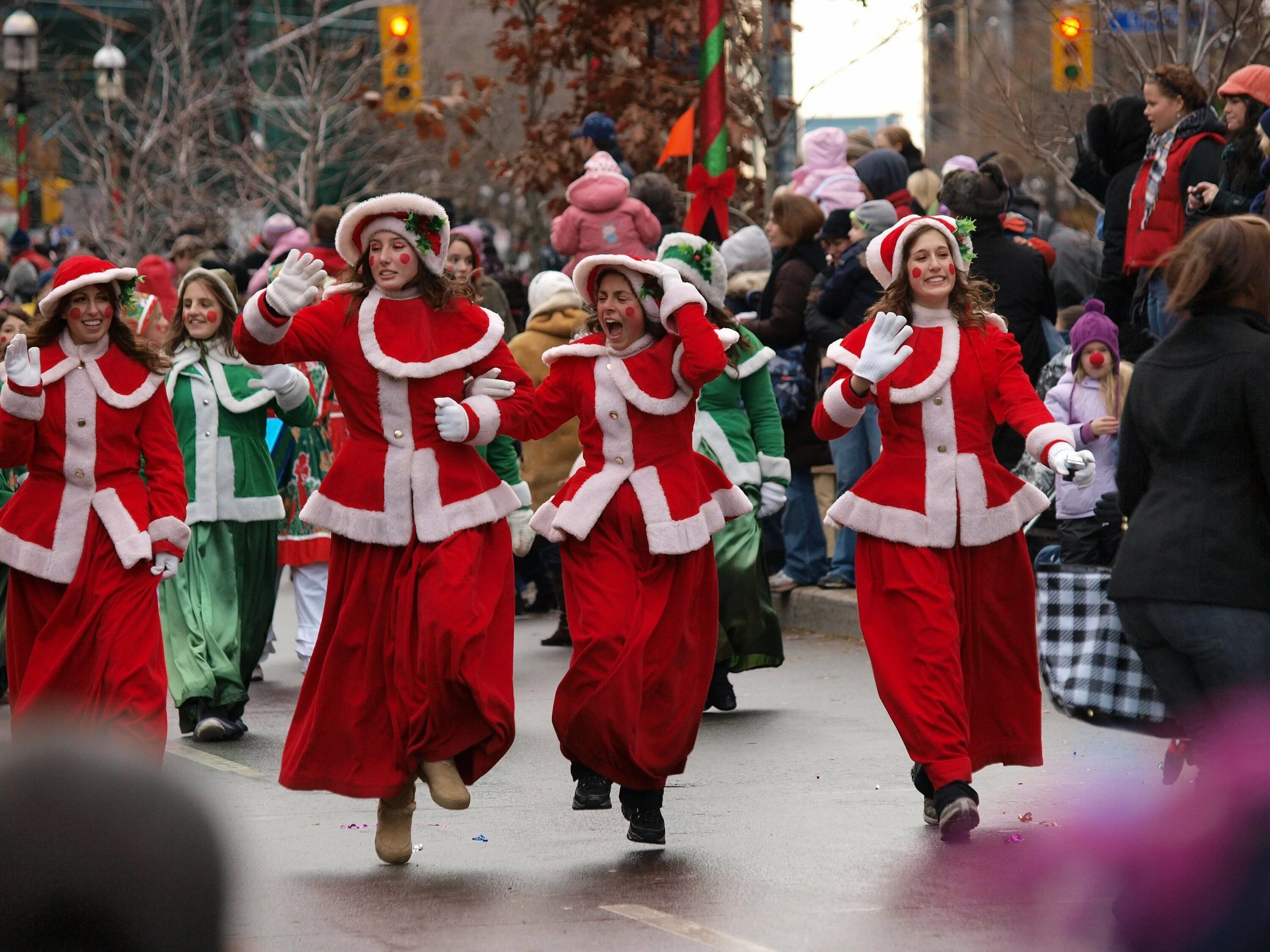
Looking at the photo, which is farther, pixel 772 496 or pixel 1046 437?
pixel 772 496

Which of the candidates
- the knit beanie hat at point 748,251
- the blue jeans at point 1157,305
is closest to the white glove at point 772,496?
the blue jeans at point 1157,305

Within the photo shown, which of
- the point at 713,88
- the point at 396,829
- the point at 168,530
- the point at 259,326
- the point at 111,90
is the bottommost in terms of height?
the point at 396,829

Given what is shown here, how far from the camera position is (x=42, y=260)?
23828mm

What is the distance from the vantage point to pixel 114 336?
24.8ft

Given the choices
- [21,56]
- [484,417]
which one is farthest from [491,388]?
[21,56]

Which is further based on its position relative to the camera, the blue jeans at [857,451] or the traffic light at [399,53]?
the traffic light at [399,53]

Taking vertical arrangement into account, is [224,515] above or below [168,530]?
below

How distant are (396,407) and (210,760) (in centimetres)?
256

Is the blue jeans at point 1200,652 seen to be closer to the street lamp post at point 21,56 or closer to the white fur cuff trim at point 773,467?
the white fur cuff trim at point 773,467

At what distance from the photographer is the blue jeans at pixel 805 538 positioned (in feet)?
41.0

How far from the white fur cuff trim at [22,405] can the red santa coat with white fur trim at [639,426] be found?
1701 mm

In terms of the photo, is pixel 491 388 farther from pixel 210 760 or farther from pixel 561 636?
pixel 561 636

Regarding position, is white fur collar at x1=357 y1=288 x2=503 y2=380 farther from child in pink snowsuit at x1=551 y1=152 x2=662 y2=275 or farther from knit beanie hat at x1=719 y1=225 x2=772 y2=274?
knit beanie hat at x1=719 y1=225 x2=772 y2=274

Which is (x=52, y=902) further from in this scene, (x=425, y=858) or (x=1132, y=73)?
(x=1132, y=73)
